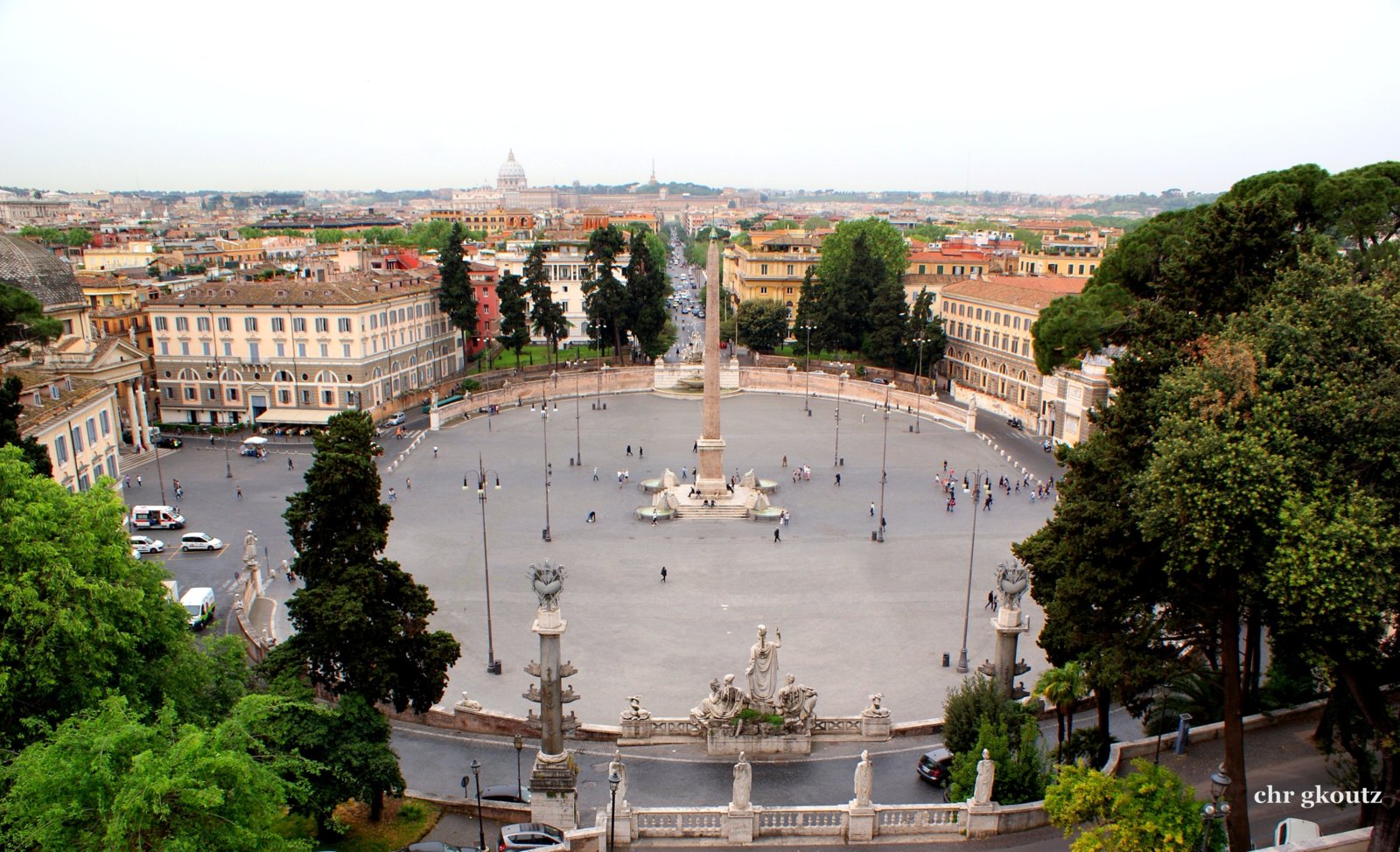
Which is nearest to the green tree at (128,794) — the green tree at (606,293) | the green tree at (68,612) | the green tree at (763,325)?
the green tree at (68,612)

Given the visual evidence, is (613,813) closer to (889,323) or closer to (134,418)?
(134,418)

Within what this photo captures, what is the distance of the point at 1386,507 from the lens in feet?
39.9

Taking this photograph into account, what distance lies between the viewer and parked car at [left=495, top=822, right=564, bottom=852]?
1677 centimetres

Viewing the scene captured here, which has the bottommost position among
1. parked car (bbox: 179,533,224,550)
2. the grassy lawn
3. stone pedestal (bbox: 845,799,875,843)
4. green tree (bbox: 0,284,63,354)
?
parked car (bbox: 179,533,224,550)

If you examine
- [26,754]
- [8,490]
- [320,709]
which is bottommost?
[320,709]

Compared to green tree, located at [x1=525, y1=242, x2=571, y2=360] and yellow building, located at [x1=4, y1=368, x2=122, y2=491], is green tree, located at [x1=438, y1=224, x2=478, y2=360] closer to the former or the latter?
green tree, located at [x1=525, y1=242, x2=571, y2=360]

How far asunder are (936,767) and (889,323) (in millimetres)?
50645

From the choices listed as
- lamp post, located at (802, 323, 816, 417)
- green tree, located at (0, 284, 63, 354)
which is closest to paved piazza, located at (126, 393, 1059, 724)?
lamp post, located at (802, 323, 816, 417)

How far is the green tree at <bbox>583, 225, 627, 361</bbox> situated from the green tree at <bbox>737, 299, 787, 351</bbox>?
420 inches

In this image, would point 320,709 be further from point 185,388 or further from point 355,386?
point 185,388

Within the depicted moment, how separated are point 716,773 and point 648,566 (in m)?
13.5

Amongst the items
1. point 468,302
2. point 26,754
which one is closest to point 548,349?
point 468,302

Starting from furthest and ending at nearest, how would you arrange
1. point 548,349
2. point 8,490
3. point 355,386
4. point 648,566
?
point 548,349 → point 355,386 → point 648,566 → point 8,490

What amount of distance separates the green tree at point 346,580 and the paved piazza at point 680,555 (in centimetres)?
616
